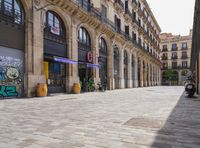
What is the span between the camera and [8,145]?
3850 millimetres

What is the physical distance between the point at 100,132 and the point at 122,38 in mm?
27429

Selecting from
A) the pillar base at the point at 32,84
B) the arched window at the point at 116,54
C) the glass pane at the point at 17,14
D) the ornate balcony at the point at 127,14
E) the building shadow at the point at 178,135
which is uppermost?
the ornate balcony at the point at 127,14

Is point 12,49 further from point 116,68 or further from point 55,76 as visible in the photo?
point 116,68

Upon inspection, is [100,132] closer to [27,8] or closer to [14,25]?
[14,25]


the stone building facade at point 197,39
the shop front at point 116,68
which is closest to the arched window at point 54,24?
the stone building facade at point 197,39

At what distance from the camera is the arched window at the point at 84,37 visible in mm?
21845

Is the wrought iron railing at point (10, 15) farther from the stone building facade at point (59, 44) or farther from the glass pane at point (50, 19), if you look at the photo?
the glass pane at point (50, 19)

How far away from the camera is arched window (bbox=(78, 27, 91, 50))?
71.7ft

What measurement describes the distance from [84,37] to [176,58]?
55559 mm

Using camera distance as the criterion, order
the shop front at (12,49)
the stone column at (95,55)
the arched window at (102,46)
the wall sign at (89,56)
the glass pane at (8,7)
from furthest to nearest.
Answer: the arched window at (102,46), the stone column at (95,55), the wall sign at (89,56), the glass pane at (8,7), the shop front at (12,49)

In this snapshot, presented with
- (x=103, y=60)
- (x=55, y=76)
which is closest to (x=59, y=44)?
(x=55, y=76)

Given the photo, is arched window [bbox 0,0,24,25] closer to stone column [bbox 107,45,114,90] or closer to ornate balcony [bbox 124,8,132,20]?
stone column [bbox 107,45,114,90]

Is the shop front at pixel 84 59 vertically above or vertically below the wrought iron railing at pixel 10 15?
below

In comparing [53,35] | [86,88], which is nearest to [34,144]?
[53,35]
